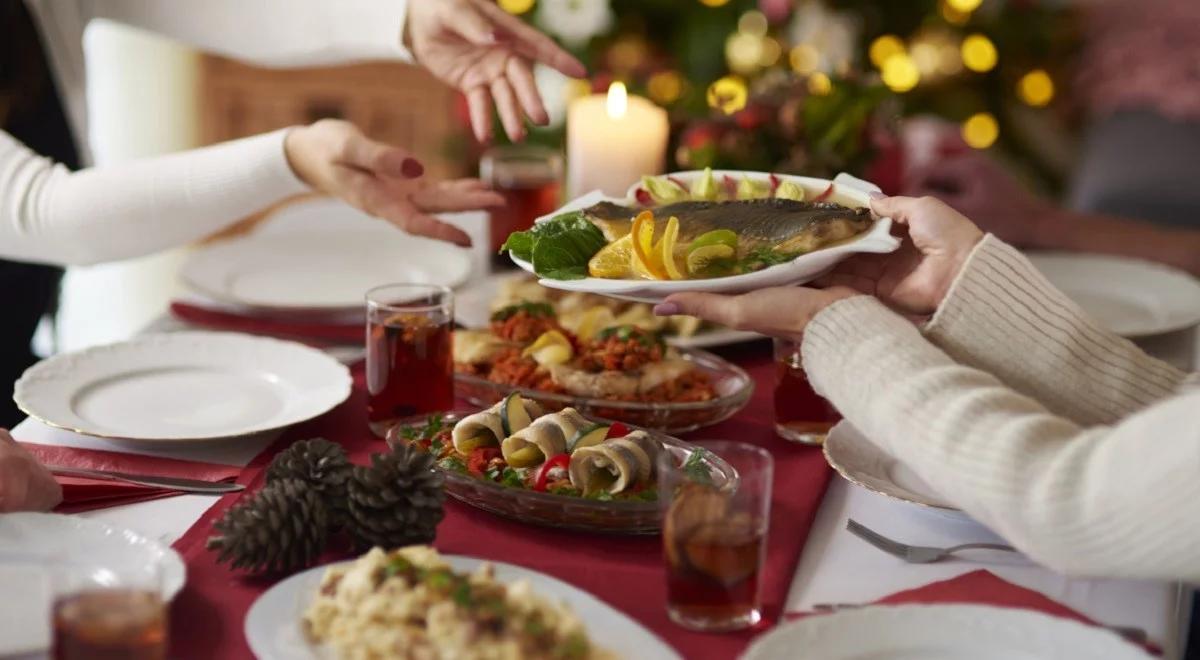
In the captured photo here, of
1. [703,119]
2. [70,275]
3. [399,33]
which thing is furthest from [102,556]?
[70,275]

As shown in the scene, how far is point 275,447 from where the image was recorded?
1461mm

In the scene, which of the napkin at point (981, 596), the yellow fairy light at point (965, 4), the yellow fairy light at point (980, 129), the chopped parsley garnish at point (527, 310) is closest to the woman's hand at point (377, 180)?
the chopped parsley garnish at point (527, 310)

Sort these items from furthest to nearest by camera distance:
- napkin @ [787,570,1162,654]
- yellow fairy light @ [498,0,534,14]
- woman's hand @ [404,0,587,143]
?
yellow fairy light @ [498,0,534,14] → woman's hand @ [404,0,587,143] → napkin @ [787,570,1162,654]

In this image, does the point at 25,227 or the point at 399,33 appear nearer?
the point at 25,227

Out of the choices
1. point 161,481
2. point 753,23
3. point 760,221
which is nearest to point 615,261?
point 760,221

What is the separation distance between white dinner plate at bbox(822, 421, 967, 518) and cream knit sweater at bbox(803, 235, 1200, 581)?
136 millimetres

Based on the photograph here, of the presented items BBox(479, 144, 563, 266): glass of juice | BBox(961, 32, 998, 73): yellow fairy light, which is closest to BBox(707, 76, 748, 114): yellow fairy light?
BBox(479, 144, 563, 266): glass of juice

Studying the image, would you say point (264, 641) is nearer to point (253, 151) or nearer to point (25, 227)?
point (253, 151)

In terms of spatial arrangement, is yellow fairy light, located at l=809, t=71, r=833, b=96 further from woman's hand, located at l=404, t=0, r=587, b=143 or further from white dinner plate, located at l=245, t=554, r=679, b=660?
white dinner plate, located at l=245, t=554, r=679, b=660

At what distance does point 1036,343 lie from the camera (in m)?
1.26

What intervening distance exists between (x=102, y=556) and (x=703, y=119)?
1.36 metres

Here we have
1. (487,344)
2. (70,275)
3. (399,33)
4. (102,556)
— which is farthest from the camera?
(70,275)

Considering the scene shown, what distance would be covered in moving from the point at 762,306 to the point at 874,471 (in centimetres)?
23

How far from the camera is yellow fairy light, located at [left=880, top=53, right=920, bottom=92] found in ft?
13.9
